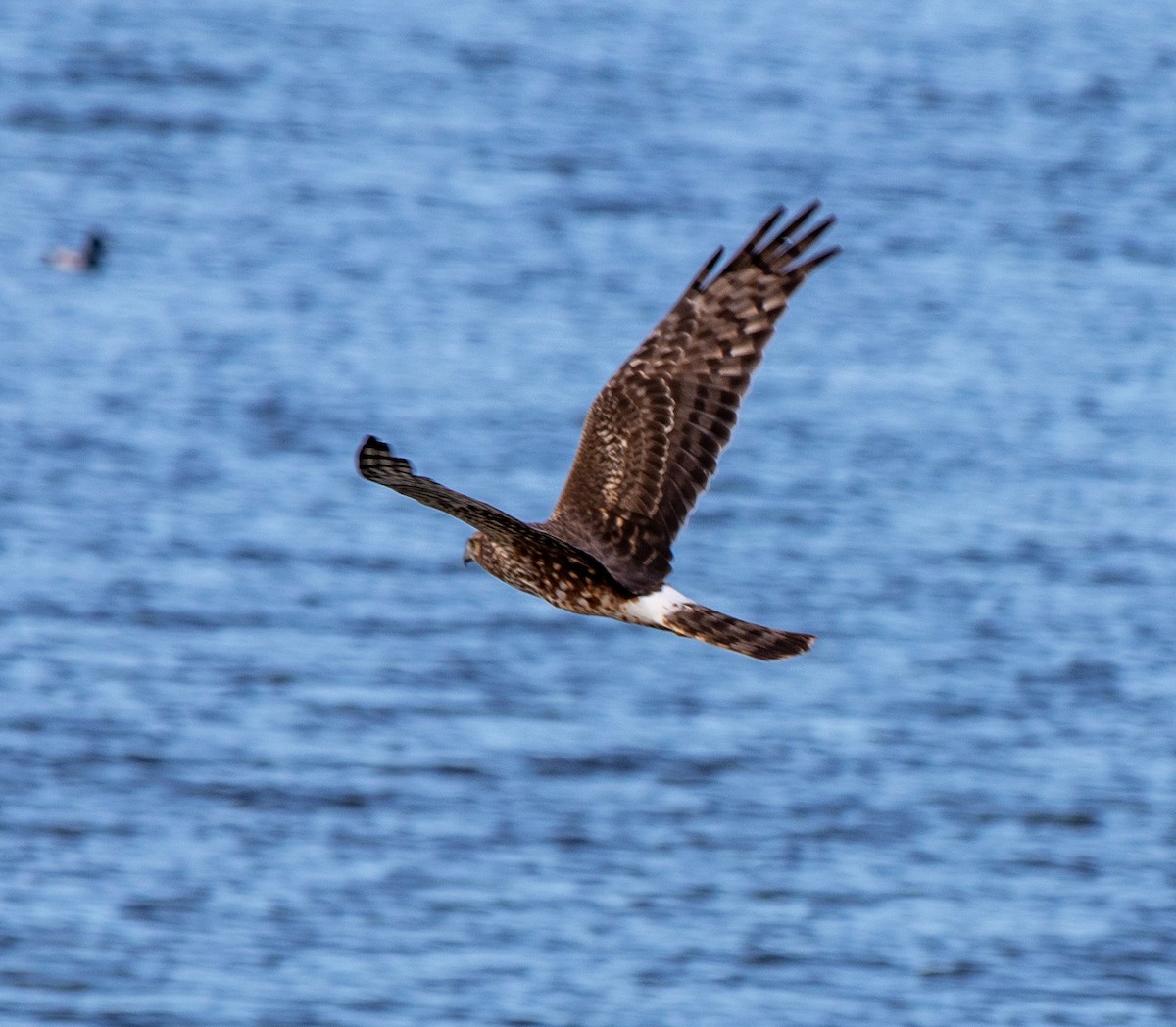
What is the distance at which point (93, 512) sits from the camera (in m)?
20.2

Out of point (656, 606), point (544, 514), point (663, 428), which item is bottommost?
point (656, 606)

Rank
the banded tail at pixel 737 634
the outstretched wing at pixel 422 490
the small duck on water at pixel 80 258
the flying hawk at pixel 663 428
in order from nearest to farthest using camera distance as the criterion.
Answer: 1. the outstretched wing at pixel 422 490
2. the banded tail at pixel 737 634
3. the flying hawk at pixel 663 428
4. the small duck on water at pixel 80 258

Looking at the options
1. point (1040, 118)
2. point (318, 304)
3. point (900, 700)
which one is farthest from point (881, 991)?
point (1040, 118)

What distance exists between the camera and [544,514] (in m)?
18.7

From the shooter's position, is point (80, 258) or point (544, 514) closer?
point (544, 514)

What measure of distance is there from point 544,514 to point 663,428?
9725mm

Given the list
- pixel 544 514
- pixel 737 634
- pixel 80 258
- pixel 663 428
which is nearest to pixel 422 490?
pixel 737 634

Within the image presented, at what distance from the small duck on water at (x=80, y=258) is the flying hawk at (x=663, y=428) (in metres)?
16.7

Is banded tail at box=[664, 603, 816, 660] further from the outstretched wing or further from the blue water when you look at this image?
the blue water

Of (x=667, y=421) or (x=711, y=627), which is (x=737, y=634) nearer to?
(x=711, y=627)

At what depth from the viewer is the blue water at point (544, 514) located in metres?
14.5

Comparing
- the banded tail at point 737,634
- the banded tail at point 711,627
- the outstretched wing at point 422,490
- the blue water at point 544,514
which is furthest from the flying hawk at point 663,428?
the blue water at point 544,514

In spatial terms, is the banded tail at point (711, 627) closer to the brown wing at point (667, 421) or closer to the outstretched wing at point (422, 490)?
the brown wing at point (667, 421)

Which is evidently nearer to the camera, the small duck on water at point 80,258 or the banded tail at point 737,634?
the banded tail at point 737,634
